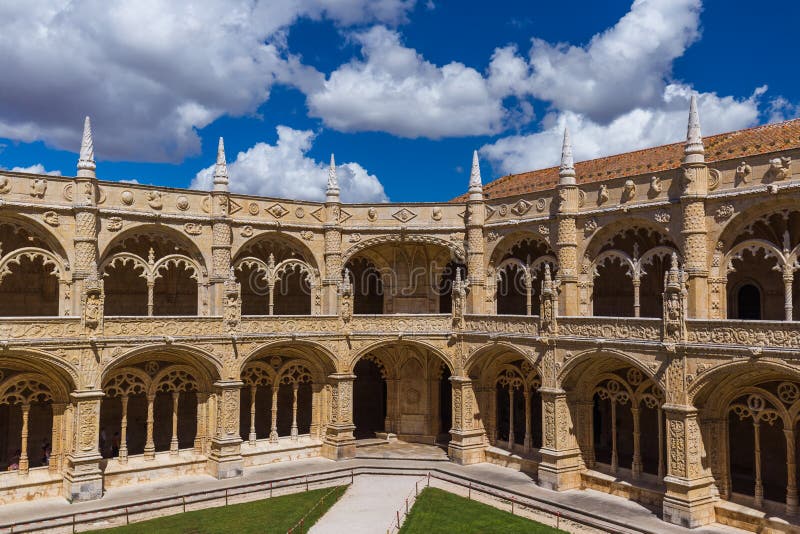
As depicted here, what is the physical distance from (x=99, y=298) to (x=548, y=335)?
15672mm

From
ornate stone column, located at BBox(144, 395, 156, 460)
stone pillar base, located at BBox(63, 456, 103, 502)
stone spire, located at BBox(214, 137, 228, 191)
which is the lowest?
stone pillar base, located at BBox(63, 456, 103, 502)

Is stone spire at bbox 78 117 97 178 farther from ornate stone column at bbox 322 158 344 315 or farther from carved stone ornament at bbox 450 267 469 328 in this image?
carved stone ornament at bbox 450 267 469 328

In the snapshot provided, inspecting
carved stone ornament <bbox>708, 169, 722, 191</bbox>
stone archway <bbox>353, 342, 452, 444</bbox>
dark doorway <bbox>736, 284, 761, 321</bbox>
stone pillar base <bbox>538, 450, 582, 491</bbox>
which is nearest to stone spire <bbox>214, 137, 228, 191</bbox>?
stone archway <bbox>353, 342, 452, 444</bbox>

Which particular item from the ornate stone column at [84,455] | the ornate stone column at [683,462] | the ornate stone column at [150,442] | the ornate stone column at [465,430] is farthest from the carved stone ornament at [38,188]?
the ornate stone column at [683,462]

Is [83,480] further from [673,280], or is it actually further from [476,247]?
[673,280]

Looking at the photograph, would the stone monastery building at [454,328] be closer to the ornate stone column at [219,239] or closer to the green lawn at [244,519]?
the ornate stone column at [219,239]

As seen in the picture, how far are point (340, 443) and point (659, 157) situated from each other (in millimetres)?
17427

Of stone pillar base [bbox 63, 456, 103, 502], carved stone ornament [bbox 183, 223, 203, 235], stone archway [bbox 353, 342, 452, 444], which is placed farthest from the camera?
stone archway [bbox 353, 342, 452, 444]

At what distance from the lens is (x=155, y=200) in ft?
87.6

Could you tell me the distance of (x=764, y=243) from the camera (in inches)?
835

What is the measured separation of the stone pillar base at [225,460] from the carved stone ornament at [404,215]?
11468 millimetres

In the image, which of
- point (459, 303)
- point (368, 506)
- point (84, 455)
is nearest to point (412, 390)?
point (459, 303)

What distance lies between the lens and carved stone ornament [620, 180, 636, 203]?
2445 centimetres

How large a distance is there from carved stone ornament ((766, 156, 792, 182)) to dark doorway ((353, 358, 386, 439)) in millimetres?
21339
